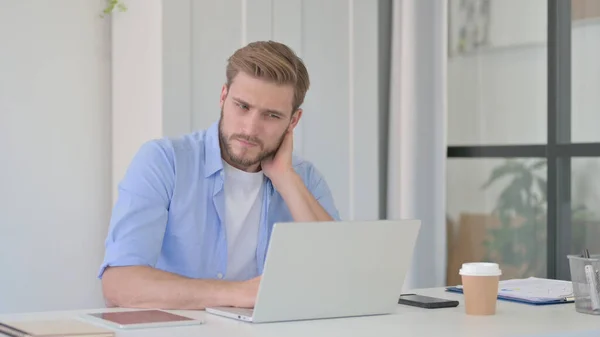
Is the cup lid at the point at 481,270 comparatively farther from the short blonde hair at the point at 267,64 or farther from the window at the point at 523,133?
the window at the point at 523,133

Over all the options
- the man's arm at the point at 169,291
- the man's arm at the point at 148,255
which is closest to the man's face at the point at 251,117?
the man's arm at the point at 148,255

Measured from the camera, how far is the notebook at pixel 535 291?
2.15 m

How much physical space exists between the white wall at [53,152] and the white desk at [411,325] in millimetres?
1580

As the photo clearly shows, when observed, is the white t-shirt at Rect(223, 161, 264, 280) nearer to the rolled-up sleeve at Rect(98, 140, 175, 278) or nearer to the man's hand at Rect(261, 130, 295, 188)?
the man's hand at Rect(261, 130, 295, 188)

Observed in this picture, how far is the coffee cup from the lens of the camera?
1908 millimetres

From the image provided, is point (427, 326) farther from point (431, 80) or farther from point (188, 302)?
point (431, 80)

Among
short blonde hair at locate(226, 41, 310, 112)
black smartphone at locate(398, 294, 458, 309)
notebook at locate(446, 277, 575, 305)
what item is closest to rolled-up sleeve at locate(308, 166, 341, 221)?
short blonde hair at locate(226, 41, 310, 112)

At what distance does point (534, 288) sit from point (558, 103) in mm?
1242

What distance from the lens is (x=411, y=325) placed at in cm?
177

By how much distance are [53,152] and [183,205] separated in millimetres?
1227

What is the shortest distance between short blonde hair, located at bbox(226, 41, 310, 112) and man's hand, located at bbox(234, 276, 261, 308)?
66 cm

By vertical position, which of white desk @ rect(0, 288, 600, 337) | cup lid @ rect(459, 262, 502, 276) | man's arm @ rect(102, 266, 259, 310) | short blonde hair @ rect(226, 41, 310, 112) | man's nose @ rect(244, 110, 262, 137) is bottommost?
white desk @ rect(0, 288, 600, 337)

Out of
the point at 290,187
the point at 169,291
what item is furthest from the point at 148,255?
the point at 290,187

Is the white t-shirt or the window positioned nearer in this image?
the white t-shirt
